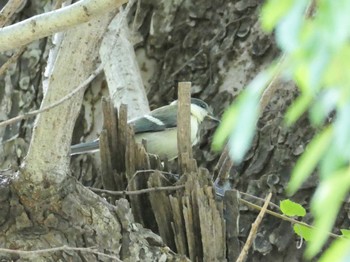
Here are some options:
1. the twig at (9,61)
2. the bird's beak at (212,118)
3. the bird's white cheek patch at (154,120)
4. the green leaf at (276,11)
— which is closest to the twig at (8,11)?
the twig at (9,61)

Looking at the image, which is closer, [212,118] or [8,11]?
[8,11]

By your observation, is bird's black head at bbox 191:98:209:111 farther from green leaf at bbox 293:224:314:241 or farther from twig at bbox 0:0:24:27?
twig at bbox 0:0:24:27

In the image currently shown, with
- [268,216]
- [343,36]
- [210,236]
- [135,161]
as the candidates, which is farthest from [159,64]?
[343,36]

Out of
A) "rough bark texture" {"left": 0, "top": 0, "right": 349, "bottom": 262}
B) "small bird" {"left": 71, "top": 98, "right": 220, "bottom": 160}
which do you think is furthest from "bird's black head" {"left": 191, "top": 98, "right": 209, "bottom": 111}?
"rough bark texture" {"left": 0, "top": 0, "right": 349, "bottom": 262}

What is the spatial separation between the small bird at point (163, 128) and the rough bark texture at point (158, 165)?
Result: 0.35ft

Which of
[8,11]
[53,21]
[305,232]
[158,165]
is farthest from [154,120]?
[53,21]

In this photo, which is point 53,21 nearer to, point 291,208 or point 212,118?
point 291,208

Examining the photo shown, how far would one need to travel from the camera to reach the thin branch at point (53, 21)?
155 centimetres

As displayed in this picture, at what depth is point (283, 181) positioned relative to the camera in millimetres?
2877

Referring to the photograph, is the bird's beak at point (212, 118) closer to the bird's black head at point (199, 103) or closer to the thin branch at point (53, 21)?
the bird's black head at point (199, 103)

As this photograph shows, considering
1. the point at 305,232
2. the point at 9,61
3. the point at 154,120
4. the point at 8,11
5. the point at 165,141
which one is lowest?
the point at 305,232

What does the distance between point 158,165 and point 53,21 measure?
0.92 m

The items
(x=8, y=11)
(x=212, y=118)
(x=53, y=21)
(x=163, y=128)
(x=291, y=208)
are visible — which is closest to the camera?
(x=53, y=21)

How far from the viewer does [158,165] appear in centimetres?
241
